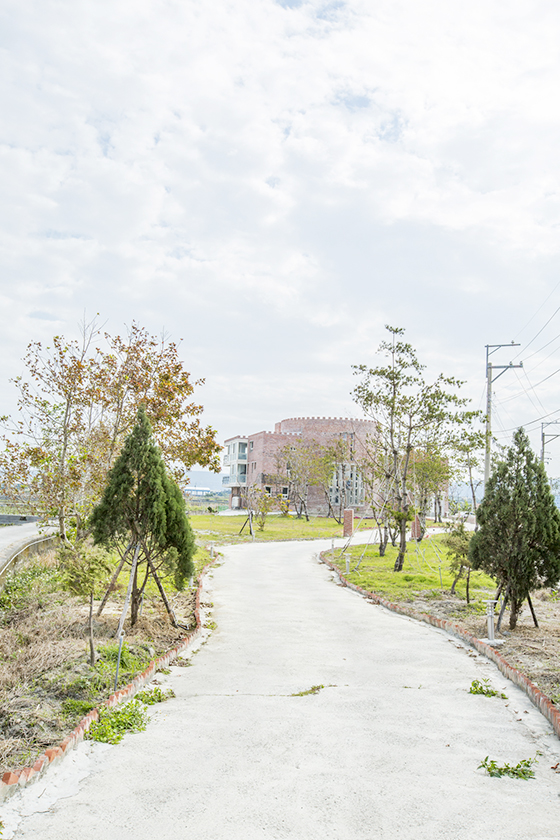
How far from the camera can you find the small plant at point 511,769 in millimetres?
4707

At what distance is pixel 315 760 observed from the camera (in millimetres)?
4941

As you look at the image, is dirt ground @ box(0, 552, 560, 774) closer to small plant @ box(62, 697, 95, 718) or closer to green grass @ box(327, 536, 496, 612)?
small plant @ box(62, 697, 95, 718)

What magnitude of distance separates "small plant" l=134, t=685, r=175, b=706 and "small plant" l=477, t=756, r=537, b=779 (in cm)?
345

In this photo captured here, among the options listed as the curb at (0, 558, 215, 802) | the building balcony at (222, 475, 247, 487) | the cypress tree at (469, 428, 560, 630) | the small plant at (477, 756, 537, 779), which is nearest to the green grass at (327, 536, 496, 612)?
the cypress tree at (469, 428, 560, 630)

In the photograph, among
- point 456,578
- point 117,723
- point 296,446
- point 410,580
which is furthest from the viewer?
point 296,446

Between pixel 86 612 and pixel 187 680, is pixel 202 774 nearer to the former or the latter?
pixel 187 680

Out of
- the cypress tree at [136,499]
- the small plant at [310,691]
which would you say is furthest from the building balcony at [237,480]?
the small plant at [310,691]

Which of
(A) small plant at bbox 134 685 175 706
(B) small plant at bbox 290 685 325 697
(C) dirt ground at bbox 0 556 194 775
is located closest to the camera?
(C) dirt ground at bbox 0 556 194 775

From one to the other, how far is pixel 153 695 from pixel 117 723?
113 cm

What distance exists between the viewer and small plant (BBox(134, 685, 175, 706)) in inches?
258

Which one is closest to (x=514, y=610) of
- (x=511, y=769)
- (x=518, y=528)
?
(x=518, y=528)

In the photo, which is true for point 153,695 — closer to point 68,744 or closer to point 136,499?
point 68,744

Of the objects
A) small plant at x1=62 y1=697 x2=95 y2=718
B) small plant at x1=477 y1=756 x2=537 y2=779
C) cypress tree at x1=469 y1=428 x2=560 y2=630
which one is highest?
cypress tree at x1=469 y1=428 x2=560 y2=630

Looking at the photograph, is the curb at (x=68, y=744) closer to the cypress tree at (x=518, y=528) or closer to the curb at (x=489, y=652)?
the curb at (x=489, y=652)
